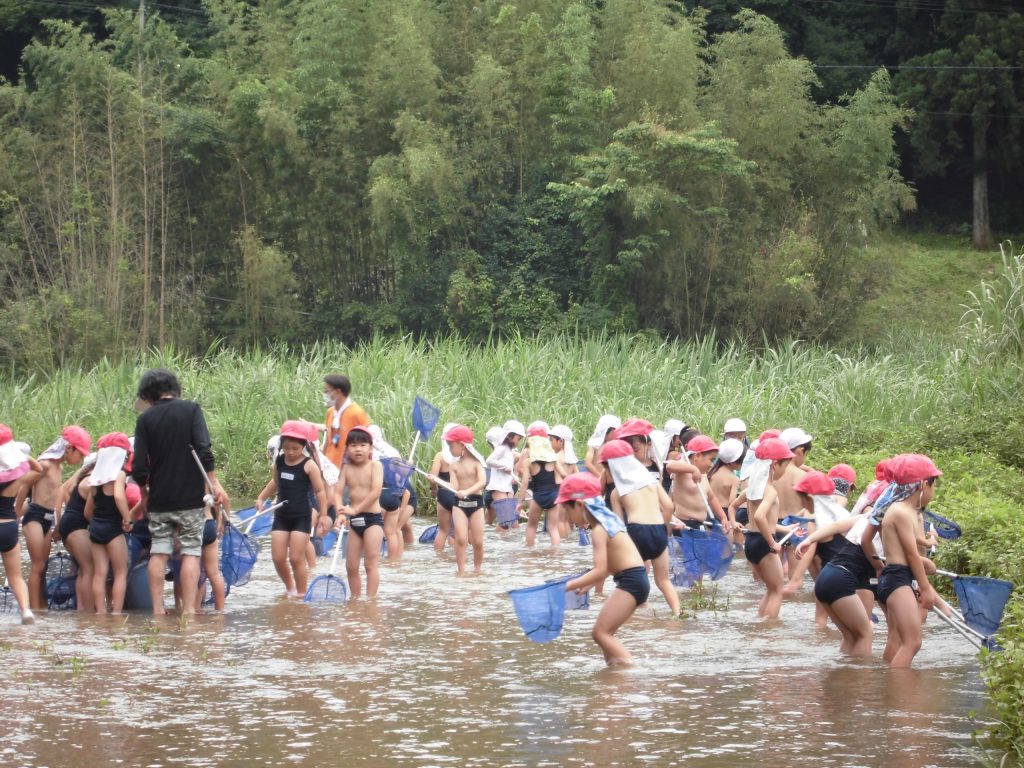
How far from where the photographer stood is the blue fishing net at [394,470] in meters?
12.7

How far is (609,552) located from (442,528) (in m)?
5.98

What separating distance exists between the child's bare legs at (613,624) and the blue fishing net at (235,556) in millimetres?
3175

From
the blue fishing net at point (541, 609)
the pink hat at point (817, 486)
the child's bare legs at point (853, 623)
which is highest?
the pink hat at point (817, 486)

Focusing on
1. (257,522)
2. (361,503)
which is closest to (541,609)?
(361,503)

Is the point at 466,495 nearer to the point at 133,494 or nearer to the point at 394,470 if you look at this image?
the point at 394,470

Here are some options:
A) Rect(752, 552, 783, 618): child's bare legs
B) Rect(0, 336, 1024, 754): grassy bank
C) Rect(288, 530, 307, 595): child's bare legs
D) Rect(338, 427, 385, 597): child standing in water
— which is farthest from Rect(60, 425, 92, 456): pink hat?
Rect(0, 336, 1024, 754): grassy bank

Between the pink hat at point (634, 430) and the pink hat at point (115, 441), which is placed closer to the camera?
the pink hat at point (115, 441)

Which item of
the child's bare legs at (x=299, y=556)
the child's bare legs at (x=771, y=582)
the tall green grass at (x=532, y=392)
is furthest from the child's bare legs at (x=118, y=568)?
the tall green grass at (x=532, y=392)

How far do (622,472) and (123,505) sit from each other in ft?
11.4

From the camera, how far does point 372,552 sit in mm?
10891

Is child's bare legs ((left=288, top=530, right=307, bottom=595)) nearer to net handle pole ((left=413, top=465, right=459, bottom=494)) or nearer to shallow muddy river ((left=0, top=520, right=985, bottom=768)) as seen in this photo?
shallow muddy river ((left=0, top=520, right=985, bottom=768))

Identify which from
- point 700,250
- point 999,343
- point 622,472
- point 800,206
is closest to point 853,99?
point 800,206

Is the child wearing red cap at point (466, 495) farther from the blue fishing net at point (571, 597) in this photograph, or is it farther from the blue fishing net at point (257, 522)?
the blue fishing net at point (571, 597)

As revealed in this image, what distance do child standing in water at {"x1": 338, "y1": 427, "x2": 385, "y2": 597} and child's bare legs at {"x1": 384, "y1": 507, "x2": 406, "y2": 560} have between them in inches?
86.9
